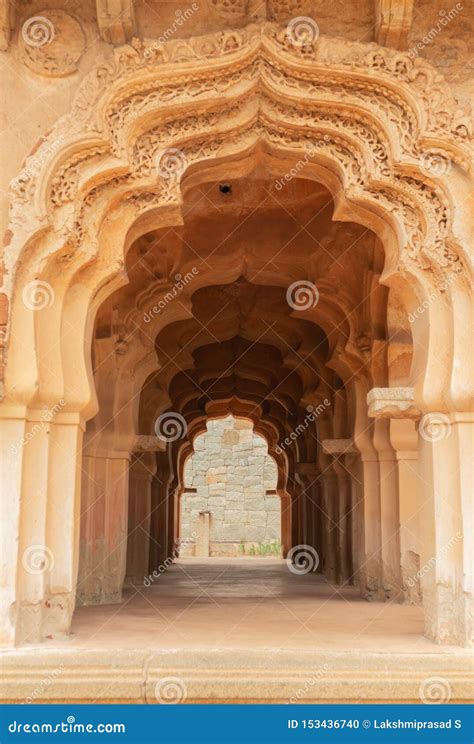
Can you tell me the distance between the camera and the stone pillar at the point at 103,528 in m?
9.47

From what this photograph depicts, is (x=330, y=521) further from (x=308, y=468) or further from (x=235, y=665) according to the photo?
(x=235, y=665)

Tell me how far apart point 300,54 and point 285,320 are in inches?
269

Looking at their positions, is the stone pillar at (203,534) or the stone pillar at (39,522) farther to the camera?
the stone pillar at (203,534)

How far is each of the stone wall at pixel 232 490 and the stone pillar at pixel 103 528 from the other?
18.7 meters

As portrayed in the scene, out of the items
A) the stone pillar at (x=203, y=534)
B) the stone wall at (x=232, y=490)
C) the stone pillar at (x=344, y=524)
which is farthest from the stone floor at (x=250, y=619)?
the stone wall at (x=232, y=490)

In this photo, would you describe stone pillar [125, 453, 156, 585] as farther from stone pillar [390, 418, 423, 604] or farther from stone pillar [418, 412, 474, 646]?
stone pillar [418, 412, 474, 646]

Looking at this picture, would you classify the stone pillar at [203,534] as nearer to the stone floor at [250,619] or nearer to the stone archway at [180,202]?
the stone floor at [250,619]

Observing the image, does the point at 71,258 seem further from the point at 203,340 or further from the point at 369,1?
the point at 203,340

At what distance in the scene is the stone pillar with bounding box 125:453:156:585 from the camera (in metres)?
12.5

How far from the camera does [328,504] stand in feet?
45.6

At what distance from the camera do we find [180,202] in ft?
22.4

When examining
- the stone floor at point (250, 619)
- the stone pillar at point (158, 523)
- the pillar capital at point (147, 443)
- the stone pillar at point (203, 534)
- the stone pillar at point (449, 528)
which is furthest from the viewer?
the stone pillar at point (203, 534)

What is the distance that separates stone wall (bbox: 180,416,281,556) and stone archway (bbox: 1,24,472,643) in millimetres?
22456

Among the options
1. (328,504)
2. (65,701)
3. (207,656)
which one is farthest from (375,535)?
(65,701)
